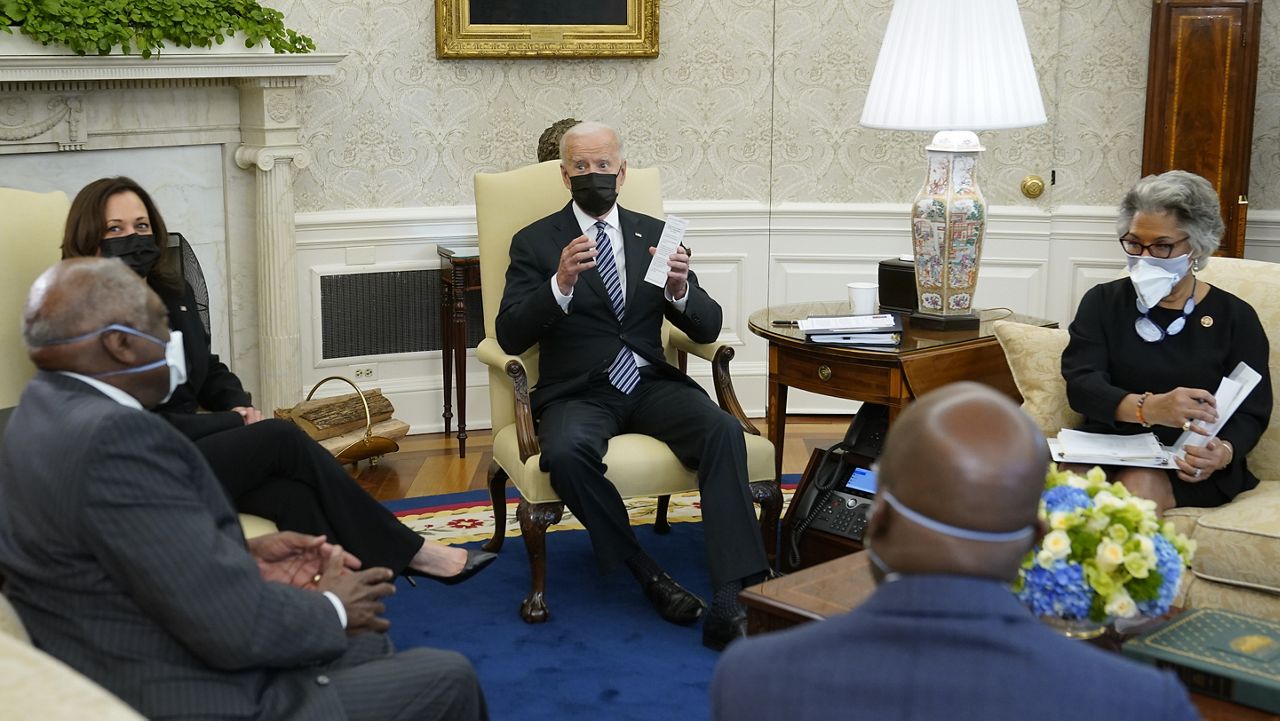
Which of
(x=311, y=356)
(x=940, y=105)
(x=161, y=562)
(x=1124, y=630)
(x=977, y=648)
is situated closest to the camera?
(x=977, y=648)

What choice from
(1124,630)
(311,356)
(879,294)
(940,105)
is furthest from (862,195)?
(1124,630)

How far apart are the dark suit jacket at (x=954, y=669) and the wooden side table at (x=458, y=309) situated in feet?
13.0

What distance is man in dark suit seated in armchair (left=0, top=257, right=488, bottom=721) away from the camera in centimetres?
179

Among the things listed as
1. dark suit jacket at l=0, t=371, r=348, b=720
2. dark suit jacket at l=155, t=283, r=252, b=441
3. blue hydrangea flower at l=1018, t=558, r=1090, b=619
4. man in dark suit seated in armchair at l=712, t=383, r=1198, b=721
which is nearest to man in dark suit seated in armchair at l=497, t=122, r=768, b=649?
dark suit jacket at l=155, t=283, r=252, b=441

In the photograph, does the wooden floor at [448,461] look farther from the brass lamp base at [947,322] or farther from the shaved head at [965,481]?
the shaved head at [965,481]

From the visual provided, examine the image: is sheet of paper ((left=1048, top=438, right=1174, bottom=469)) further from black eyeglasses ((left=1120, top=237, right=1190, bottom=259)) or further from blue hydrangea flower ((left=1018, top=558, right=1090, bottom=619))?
blue hydrangea flower ((left=1018, top=558, right=1090, bottom=619))

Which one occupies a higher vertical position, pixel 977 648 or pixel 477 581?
pixel 977 648

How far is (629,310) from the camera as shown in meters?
3.78

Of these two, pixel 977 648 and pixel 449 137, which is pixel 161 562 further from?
pixel 449 137

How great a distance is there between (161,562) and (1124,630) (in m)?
1.58

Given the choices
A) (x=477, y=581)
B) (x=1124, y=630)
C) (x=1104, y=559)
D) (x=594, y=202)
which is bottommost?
(x=477, y=581)

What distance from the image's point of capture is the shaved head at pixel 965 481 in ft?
3.84

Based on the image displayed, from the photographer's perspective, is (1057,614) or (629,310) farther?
(629,310)

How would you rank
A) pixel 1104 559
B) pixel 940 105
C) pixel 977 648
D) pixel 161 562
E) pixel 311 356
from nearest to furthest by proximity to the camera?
1. pixel 977 648
2. pixel 161 562
3. pixel 1104 559
4. pixel 940 105
5. pixel 311 356
